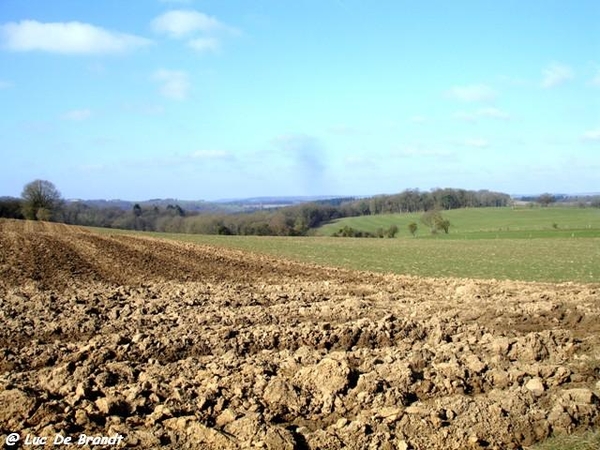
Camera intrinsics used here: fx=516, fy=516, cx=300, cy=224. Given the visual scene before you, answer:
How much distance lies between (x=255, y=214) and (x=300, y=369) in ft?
282

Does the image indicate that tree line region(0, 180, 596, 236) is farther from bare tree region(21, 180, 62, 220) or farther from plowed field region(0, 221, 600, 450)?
Answer: plowed field region(0, 221, 600, 450)

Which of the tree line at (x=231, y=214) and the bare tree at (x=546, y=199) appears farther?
the bare tree at (x=546, y=199)

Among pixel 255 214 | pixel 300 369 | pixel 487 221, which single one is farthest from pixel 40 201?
pixel 300 369

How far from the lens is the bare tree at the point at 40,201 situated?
70438mm

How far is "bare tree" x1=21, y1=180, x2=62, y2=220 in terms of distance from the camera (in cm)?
7044

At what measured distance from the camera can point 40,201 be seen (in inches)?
2840

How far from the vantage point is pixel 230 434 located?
17.7 ft

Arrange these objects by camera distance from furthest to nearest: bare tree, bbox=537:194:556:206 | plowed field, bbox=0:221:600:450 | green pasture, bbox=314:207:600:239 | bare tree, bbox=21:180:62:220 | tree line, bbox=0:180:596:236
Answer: bare tree, bbox=537:194:556:206
green pasture, bbox=314:207:600:239
tree line, bbox=0:180:596:236
bare tree, bbox=21:180:62:220
plowed field, bbox=0:221:600:450

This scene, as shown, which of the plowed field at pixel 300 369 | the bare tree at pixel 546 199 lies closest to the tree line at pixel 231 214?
the bare tree at pixel 546 199

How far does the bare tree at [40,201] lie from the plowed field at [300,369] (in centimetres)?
6410

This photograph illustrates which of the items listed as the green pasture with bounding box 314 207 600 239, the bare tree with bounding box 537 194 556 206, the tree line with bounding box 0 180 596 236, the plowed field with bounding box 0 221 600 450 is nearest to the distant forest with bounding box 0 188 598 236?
the tree line with bounding box 0 180 596 236

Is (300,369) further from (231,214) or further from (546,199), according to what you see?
(546,199)

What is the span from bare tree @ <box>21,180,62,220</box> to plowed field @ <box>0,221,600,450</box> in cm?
6410

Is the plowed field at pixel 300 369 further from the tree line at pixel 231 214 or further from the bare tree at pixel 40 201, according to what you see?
the bare tree at pixel 40 201
